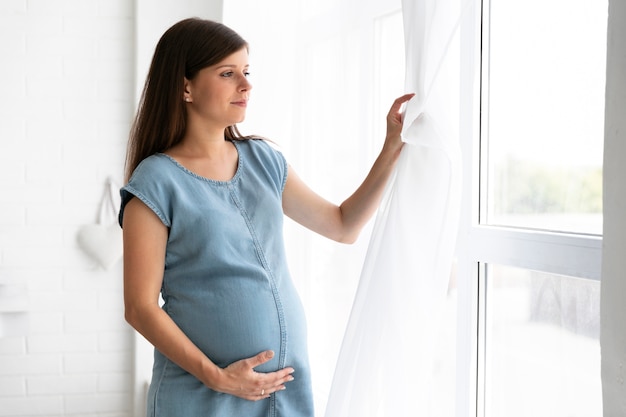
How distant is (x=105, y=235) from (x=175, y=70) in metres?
2.22

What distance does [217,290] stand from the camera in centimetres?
174

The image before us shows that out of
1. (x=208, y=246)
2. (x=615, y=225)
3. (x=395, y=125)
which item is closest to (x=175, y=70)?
(x=208, y=246)

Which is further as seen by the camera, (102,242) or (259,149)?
(102,242)

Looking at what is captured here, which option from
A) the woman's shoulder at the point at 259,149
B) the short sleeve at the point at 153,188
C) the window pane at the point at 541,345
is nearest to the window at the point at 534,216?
the window pane at the point at 541,345

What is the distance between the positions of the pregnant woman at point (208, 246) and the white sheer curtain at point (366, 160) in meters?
0.13

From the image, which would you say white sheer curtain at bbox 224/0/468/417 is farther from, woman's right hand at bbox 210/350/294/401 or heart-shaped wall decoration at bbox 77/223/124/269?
heart-shaped wall decoration at bbox 77/223/124/269

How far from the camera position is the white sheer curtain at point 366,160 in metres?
1.57

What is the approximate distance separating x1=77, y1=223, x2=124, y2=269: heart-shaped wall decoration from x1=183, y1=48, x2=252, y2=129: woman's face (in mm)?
2174

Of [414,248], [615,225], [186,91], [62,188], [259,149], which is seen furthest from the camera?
[62,188]

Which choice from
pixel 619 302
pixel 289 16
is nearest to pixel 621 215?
pixel 619 302

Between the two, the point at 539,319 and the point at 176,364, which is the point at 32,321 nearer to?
the point at 176,364

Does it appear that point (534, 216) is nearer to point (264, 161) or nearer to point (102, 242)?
point (264, 161)

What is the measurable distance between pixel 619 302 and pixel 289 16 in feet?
8.23

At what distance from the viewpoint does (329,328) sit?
2.95 metres
